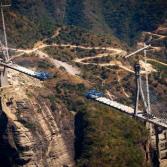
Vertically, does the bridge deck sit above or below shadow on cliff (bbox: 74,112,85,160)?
above

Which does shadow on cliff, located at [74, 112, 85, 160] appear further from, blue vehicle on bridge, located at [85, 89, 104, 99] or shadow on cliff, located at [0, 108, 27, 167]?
shadow on cliff, located at [0, 108, 27, 167]

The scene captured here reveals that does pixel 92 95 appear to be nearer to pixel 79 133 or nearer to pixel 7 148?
pixel 79 133

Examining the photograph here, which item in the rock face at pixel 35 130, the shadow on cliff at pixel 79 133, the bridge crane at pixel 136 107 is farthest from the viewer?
the shadow on cliff at pixel 79 133

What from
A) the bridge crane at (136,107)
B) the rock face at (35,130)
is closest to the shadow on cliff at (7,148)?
the rock face at (35,130)

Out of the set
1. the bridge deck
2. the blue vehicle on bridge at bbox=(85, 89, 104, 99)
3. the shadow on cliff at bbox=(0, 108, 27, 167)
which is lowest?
the shadow on cliff at bbox=(0, 108, 27, 167)

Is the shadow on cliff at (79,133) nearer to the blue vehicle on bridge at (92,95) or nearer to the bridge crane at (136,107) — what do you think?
the blue vehicle on bridge at (92,95)

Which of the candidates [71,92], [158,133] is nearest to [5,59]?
[71,92]

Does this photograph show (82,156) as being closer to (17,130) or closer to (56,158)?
(56,158)

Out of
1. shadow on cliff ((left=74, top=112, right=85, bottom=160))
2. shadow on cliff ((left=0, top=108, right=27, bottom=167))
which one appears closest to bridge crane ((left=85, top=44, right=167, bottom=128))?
shadow on cliff ((left=74, top=112, right=85, bottom=160))
